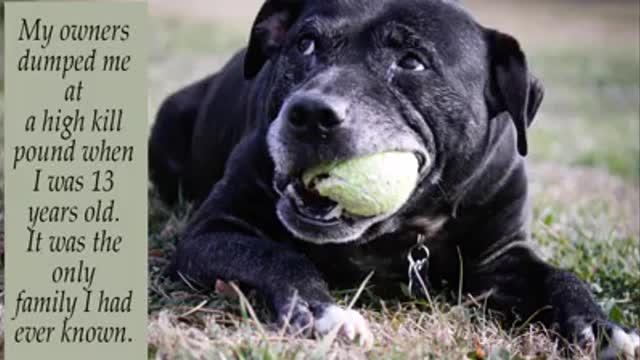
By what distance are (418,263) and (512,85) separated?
73cm

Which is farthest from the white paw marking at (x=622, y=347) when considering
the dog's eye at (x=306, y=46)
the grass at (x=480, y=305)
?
the dog's eye at (x=306, y=46)

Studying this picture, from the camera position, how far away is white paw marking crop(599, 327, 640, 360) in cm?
342

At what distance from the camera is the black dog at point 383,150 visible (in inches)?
131

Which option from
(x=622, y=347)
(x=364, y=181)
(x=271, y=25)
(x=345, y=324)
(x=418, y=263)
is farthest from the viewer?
(x=271, y=25)

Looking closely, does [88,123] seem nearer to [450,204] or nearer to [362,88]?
[362,88]

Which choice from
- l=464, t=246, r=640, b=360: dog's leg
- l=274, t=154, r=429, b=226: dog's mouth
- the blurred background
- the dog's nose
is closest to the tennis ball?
l=274, t=154, r=429, b=226: dog's mouth

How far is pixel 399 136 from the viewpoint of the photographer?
338 cm

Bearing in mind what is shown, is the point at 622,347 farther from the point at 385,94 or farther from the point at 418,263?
the point at 385,94

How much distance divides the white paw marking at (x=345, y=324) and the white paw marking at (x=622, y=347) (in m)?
0.83

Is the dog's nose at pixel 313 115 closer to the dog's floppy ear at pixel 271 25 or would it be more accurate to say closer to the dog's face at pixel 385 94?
the dog's face at pixel 385 94

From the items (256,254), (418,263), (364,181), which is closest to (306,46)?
(364,181)

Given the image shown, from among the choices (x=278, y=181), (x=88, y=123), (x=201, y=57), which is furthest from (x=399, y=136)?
(x=201, y=57)

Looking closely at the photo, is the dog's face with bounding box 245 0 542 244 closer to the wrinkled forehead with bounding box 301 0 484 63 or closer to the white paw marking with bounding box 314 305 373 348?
the wrinkled forehead with bounding box 301 0 484 63

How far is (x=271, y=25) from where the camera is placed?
13.1 ft
